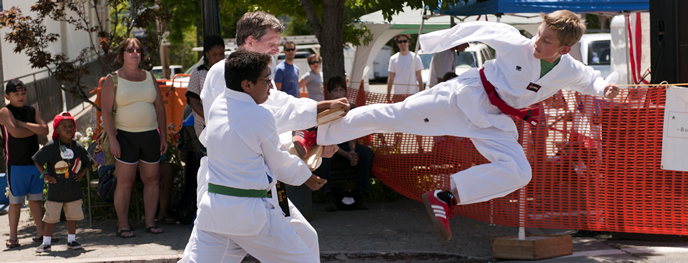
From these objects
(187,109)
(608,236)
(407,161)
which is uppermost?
(187,109)

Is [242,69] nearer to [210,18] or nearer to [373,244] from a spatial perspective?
[373,244]

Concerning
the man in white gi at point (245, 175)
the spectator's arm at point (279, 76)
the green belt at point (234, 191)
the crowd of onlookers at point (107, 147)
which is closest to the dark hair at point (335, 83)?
the crowd of onlookers at point (107, 147)

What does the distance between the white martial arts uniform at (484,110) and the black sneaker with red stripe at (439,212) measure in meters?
0.14

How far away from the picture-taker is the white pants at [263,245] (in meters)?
3.70

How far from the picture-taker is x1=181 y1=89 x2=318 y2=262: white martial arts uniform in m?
3.61

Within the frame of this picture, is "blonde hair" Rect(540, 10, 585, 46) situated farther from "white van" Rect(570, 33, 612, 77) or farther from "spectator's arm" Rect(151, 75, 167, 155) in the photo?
"white van" Rect(570, 33, 612, 77)

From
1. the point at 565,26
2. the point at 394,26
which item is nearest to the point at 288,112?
the point at 565,26

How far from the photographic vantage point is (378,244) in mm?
6371

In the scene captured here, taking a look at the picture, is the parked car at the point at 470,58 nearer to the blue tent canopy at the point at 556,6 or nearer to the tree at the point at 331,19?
the blue tent canopy at the point at 556,6

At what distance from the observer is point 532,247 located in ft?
19.3

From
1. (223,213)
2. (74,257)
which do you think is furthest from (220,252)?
(74,257)

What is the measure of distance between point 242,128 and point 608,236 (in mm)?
4492

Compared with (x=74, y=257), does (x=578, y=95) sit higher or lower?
higher

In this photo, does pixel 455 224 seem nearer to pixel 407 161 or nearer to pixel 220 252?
pixel 407 161
